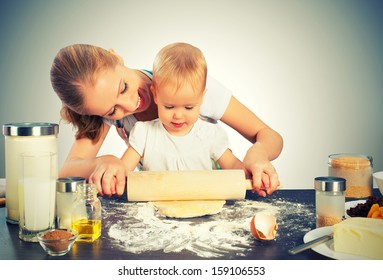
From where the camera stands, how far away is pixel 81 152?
1.40 m

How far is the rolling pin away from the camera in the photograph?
1.06 m

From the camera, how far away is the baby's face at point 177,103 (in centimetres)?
123

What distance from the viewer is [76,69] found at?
1224 mm

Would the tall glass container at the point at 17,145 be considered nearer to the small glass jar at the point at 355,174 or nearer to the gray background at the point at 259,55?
the gray background at the point at 259,55

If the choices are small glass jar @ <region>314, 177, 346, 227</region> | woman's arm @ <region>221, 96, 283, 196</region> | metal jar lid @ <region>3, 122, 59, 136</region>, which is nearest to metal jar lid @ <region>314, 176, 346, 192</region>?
small glass jar @ <region>314, 177, 346, 227</region>

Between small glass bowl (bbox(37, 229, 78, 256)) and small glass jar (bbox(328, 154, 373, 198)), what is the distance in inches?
24.8

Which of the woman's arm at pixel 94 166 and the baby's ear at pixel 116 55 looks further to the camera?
the baby's ear at pixel 116 55

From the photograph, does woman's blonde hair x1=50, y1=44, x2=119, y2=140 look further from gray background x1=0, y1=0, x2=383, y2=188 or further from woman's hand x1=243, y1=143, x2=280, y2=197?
woman's hand x1=243, y1=143, x2=280, y2=197

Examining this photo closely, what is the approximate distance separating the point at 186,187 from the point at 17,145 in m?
0.37

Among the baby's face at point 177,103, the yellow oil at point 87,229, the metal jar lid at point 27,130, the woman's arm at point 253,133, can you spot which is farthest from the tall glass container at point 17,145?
the woman's arm at point 253,133

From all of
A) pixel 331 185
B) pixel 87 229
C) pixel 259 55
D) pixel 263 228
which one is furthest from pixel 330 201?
pixel 259 55

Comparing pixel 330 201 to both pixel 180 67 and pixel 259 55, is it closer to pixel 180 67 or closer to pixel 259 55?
pixel 180 67

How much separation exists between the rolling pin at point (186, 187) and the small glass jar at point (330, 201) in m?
0.21
